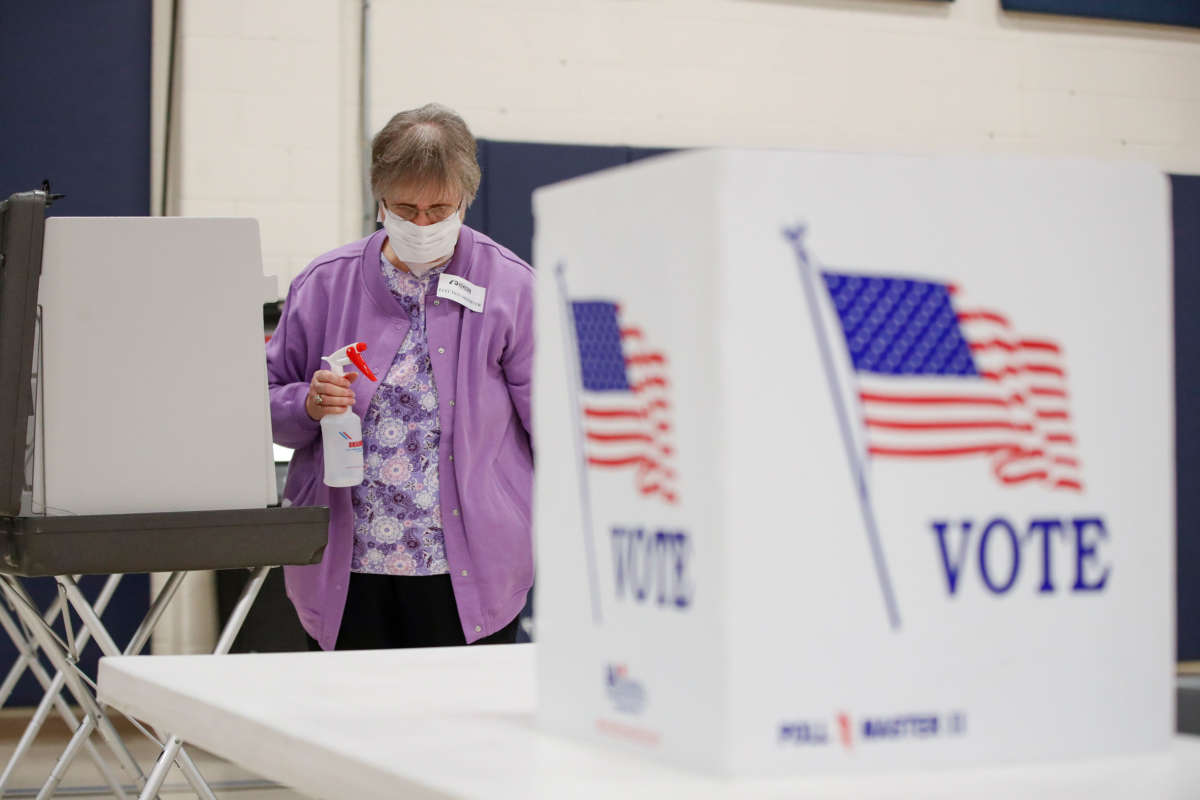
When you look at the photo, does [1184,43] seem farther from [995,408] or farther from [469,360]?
[995,408]

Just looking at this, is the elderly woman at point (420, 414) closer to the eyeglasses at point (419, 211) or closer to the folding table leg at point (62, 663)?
the eyeglasses at point (419, 211)

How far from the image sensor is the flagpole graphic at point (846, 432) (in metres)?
0.47

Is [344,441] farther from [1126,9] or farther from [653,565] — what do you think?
[1126,9]

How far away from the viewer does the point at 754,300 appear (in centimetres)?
46

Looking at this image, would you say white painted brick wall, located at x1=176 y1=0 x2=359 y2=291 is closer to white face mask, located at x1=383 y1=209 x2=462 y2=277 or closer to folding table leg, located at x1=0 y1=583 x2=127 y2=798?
folding table leg, located at x1=0 y1=583 x2=127 y2=798

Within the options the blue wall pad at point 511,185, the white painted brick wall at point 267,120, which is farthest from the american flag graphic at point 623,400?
the blue wall pad at point 511,185

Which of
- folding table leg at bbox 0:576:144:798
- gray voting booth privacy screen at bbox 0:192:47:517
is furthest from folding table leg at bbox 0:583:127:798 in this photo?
gray voting booth privacy screen at bbox 0:192:47:517

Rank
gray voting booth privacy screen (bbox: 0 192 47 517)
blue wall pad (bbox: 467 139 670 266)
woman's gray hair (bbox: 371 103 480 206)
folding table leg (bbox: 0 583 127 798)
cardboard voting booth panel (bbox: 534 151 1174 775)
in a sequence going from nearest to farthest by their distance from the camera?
cardboard voting booth panel (bbox: 534 151 1174 775) → gray voting booth privacy screen (bbox: 0 192 47 517) → woman's gray hair (bbox: 371 103 480 206) → folding table leg (bbox: 0 583 127 798) → blue wall pad (bbox: 467 139 670 266)

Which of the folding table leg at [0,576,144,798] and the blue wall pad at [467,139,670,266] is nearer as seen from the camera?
the folding table leg at [0,576,144,798]

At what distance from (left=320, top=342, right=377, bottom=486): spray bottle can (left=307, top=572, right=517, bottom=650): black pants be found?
157 millimetres

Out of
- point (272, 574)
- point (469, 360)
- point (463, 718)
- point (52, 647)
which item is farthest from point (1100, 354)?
point (272, 574)

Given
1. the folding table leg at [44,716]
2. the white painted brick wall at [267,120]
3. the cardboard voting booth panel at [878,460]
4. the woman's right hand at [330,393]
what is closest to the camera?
the cardboard voting booth panel at [878,460]

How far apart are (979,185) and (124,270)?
1580 mm

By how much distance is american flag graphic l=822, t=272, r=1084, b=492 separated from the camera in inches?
18.5
